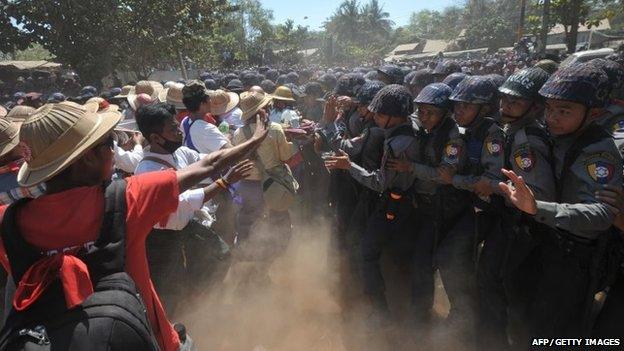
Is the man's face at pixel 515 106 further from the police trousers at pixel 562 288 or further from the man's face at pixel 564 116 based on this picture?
the police trousers at pixel 562 288

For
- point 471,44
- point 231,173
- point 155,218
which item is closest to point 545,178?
point 231,173

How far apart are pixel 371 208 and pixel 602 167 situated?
211 centimetres

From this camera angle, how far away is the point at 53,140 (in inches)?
61.8

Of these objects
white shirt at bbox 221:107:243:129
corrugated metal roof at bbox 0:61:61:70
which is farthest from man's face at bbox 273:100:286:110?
corrugated metal roof at bbox 0:61:61:70

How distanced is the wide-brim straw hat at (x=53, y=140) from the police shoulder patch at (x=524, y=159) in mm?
2448

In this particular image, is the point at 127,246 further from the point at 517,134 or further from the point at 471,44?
the point at 471,44

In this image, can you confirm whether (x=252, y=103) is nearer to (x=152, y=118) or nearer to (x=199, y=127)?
(x=199, y=127)

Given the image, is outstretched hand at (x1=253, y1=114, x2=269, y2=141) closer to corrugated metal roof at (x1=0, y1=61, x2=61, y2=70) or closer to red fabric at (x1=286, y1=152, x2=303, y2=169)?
red fabric at (x1=286, y1=152, x2=303, y2=169)

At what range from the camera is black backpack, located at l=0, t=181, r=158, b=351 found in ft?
4.42

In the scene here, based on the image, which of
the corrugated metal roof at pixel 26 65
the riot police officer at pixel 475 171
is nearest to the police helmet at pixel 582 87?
the riot police officer at pixel 475 171

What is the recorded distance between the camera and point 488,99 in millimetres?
3139

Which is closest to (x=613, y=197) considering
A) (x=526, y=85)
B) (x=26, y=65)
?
(x=526, y=85)

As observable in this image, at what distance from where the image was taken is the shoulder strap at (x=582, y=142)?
7.38 feet

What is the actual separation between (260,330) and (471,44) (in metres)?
53.0
